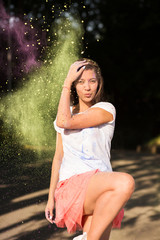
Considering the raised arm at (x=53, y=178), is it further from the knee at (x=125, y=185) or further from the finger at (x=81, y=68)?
the knee at (x=125, y=185)

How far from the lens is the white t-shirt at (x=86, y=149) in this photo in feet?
9.11

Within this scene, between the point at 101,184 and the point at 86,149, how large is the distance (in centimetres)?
35

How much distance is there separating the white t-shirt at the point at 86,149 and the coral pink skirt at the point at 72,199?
0.06 m

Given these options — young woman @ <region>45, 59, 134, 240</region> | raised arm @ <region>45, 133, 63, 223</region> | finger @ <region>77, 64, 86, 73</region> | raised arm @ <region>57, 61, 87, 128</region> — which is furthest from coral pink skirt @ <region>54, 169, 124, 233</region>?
finger @ <region>77, 64, 86, 73</region>

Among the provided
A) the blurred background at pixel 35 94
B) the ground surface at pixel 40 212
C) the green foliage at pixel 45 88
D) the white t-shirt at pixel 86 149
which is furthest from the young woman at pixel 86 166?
the ground surface at pixel 40 212

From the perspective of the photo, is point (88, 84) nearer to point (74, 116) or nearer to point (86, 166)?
point (74, 116)

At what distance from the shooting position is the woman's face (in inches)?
117

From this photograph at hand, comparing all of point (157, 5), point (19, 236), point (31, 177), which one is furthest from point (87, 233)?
point (157, 5)

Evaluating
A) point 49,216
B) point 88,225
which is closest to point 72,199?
point 88,225

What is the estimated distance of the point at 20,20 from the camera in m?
5.53

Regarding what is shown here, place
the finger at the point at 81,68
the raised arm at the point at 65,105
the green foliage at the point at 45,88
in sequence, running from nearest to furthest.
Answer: the raised arm at the point at 65,105
the finger at the point at 81,68
the green foliage at the point at 45,88

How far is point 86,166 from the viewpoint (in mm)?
2756

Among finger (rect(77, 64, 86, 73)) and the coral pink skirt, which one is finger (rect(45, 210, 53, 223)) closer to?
the coral pink skirt

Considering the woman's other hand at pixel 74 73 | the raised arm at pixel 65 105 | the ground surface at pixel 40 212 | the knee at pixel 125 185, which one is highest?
the woman's other hand at pixel 74 73
